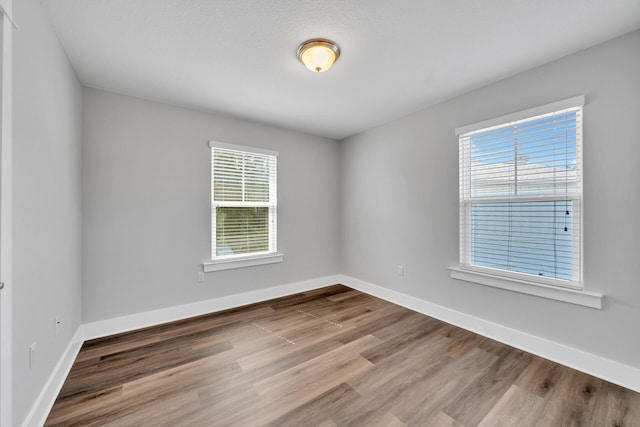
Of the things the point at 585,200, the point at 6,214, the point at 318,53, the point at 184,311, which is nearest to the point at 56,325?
the point at 6,214

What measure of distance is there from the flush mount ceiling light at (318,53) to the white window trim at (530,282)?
5.37ft

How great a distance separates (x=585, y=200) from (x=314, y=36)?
95.5 inches

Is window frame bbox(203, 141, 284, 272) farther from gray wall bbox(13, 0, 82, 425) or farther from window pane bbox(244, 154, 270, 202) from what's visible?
gray wall bbox(13, 0, 82, 425)

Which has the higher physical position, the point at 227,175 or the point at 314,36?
the point at 314,36

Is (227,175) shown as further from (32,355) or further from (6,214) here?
(32,355)

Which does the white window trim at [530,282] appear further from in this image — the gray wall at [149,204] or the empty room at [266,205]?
the gray wall at [149,204]

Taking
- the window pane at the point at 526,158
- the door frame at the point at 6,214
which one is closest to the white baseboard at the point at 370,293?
the door frame at the point at 6,214

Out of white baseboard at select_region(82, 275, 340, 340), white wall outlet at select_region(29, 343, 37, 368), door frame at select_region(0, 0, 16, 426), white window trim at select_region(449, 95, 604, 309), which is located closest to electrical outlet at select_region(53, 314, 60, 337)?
white wall outlet at select_region(29, 343, 37, 368)

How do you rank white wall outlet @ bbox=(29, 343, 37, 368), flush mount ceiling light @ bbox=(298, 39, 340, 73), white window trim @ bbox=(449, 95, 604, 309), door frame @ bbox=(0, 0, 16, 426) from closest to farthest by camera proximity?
door frame @ bbox=(0, 0, 16, 426), white wall outlet @ bbox=(29, 343, 37, 368), flush mount ceiling light @ bbox=(298, 39, 340, 73), white window trim @ bbox=(449, 95, 604, 309)

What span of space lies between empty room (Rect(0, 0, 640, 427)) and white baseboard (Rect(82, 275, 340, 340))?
22mm

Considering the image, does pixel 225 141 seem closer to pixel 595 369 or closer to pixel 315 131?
pixel 315 131

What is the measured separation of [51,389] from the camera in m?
1.69

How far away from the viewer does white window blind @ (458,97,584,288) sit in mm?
2100

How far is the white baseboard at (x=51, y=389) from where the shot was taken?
144 centimetres
